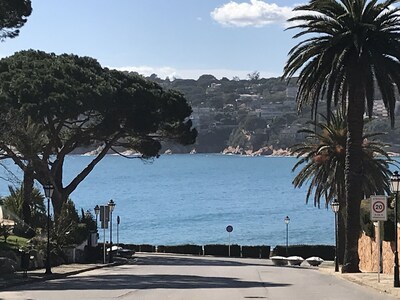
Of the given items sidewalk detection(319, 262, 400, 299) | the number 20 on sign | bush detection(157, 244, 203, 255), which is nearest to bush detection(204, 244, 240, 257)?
bush detection(157, 244, 203, 255)

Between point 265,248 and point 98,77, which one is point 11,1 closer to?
point 98,77

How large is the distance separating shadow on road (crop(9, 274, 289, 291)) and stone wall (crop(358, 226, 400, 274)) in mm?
8149

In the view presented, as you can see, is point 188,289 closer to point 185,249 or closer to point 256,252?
point 256,252

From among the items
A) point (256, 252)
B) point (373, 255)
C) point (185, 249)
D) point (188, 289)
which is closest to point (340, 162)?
point (373, 255)

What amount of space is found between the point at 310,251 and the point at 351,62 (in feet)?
121

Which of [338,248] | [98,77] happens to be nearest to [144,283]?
[338,248]

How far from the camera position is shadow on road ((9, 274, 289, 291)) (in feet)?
90.0

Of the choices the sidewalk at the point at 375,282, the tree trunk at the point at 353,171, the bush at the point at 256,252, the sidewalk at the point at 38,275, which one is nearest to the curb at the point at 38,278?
the sidewalk at the point at 38,275

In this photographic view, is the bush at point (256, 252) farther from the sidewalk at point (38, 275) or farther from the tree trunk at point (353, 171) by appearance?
the tree trunk at point (353, 171)

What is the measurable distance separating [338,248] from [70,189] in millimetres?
18855

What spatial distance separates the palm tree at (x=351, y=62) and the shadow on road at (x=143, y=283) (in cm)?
807

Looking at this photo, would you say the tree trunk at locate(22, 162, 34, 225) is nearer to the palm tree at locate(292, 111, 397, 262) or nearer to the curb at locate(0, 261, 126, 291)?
the curb at locate(0, 261, 126, 291)

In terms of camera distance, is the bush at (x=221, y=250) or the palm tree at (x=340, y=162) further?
the bush at (x=221, y=250)

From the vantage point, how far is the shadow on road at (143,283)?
27422 millimetres
